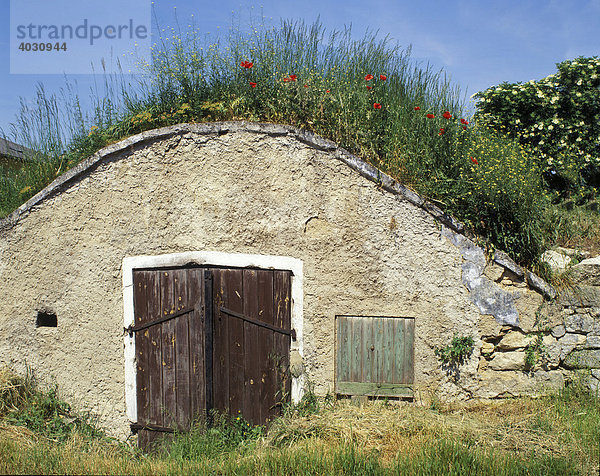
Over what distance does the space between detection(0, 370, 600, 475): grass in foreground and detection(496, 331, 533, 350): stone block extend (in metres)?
0.55

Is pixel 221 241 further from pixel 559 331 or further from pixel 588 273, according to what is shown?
pixel 588 273

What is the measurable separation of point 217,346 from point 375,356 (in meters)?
1.68

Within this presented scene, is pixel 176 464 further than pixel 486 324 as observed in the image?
No

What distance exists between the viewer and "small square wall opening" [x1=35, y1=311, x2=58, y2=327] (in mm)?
5078

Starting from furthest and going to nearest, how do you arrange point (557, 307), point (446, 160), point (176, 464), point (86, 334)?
point (446, 160) < point (86, 334) < point (557, 307) < point (176, 464)

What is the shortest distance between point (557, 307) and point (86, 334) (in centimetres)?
508

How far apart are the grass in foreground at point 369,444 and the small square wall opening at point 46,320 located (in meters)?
0.72

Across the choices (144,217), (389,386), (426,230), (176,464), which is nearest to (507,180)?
(426,230)

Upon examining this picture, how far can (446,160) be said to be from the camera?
531cm

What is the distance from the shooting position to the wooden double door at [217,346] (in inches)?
183

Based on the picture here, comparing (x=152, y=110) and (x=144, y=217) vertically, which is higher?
(x=152, y=110)

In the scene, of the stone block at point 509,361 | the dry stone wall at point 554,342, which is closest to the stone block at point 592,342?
the dry stone wall at point 554,342

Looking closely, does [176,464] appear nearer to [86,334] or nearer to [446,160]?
[86,334]

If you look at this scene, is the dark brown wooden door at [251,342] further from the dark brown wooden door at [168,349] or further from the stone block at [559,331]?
the stone block at [559,331]
